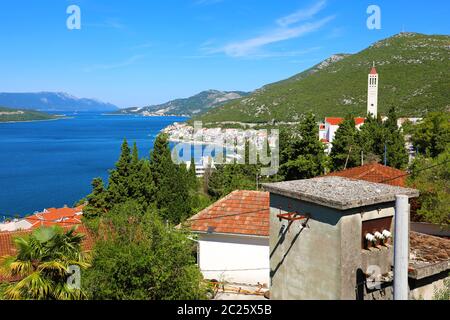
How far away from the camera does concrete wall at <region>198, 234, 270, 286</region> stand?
14.0m

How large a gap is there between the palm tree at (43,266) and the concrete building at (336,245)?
10.5 ft

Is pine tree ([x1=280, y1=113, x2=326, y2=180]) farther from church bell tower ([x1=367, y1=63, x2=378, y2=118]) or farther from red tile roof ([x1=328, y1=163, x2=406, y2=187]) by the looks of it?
church bell tower ([x1=367, y1=63, x2=378, y2=118])

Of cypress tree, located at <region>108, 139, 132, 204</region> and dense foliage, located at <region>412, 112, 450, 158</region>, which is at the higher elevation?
dense foliage, located at <region>412, 112, 450, 158</region>

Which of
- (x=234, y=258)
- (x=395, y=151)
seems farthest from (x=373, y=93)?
(x=234, y=258)

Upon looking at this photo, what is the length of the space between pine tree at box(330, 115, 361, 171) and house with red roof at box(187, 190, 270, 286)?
13.9 m

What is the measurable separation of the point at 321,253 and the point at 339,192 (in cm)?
97

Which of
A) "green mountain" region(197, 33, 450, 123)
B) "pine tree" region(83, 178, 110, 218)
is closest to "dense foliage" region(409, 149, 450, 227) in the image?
"pine tree" region(83, 178, 110, 218)

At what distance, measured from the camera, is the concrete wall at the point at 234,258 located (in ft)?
45.8

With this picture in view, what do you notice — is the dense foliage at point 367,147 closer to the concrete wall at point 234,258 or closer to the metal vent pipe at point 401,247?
the concrete wall at point 234,258

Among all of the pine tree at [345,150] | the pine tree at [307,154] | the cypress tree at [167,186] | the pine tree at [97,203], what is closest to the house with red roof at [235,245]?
the pine tree at [97,203]

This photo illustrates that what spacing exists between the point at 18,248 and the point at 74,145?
455 feet

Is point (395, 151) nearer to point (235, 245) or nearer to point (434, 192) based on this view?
point (434, 192)

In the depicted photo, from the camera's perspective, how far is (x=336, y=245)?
20.3 feet

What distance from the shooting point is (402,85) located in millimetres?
87500
